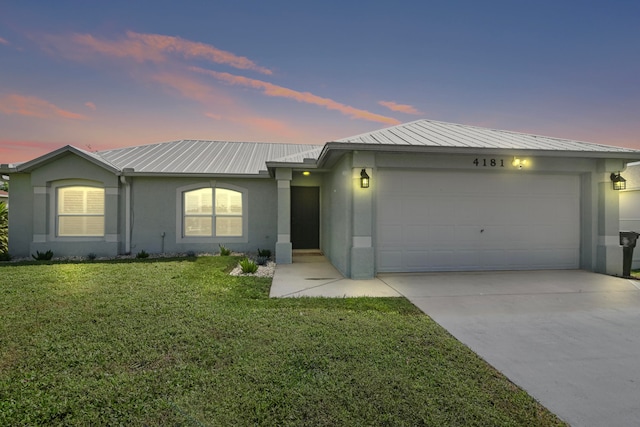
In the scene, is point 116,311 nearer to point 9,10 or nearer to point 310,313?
point 310,313

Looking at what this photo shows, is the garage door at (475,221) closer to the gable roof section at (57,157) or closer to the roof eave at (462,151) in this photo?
the roof eave at (462,151)

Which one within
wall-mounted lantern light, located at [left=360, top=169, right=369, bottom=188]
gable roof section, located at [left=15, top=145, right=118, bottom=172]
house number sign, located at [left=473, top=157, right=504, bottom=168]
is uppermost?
gable roof section, located at [left=15, top=145, right=118, bottom=172]

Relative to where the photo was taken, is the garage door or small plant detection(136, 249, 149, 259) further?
small plant detection(136, 249, 149, 259)

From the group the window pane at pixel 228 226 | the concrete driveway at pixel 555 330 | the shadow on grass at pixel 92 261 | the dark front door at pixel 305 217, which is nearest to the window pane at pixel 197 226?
the window pane at pixel 228 226

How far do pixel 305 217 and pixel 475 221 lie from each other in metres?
6.29

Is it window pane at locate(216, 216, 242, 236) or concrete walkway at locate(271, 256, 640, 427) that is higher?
window pane at locate(216, 216, 242, 236)

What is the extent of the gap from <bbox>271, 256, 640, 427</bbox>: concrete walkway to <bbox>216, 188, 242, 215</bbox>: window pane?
372 cm

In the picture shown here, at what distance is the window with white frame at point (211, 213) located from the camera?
35.1ft

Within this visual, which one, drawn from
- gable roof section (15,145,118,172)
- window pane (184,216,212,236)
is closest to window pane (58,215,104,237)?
gable roof section (15,145,118,172)

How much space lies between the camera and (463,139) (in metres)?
7.59

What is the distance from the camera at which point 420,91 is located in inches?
505

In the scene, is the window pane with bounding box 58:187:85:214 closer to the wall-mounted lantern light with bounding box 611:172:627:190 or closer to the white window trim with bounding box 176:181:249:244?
the white window trim with bounding box 176:181:249:244

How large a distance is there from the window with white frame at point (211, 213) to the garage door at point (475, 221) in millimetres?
5684

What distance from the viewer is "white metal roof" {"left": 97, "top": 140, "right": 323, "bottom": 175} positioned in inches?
412
